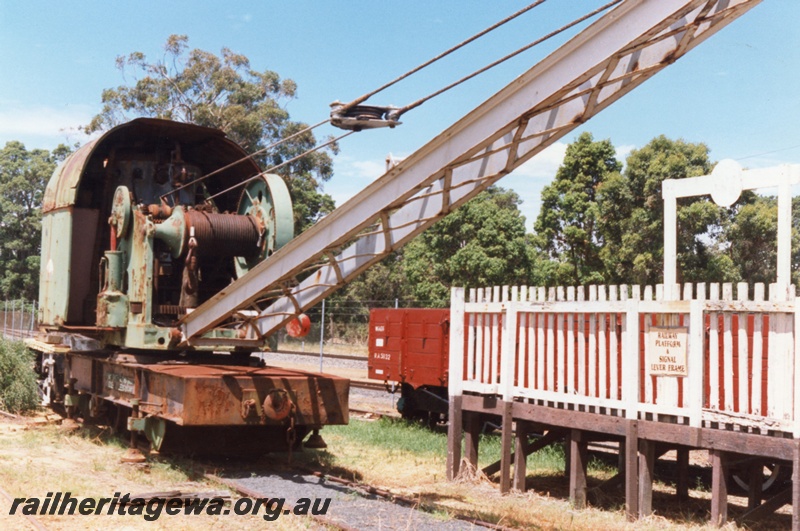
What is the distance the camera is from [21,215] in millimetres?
64938

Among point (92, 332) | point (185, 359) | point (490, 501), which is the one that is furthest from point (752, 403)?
point (92, 332)

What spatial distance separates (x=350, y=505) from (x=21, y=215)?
210ft

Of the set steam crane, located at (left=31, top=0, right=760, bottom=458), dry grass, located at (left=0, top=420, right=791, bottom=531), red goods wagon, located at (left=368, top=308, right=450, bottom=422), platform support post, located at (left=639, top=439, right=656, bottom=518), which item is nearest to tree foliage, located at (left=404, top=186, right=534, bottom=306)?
red goods wagon, located at (left=368, top=308, right=450, bottom=422)

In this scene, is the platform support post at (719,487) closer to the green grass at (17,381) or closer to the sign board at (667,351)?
the sign board at (667,351)

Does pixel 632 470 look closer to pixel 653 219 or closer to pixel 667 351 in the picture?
pixel 667 351

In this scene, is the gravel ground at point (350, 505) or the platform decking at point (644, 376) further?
the platform decking at point (644, 376)

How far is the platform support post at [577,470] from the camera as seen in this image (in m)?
9.06

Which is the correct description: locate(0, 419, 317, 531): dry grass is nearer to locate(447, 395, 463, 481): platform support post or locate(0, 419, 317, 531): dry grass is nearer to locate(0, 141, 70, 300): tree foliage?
locate(447, 395, 463, 481): platform support post

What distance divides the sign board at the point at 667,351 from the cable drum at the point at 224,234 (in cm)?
541

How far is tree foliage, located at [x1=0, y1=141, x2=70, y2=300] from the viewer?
6153 cm

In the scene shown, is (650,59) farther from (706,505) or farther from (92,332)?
(92,332)

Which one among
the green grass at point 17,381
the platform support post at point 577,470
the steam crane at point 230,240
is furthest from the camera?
the green grass at point 17,381

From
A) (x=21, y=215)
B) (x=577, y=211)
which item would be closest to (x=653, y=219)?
(x=577, y=211)

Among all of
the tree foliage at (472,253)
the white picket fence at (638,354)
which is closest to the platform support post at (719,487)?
the white picket fence at (638,354)
